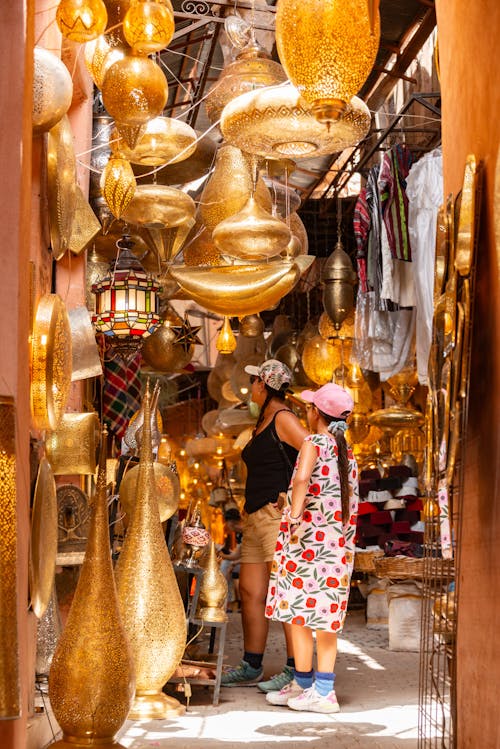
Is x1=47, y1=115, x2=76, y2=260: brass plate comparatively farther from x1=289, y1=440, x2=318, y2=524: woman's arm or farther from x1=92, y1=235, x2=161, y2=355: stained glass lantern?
x1=289, y1=440, x2=318, y2=524: woman's arm

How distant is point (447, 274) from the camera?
3.07 m

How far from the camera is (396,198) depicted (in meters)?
6.96

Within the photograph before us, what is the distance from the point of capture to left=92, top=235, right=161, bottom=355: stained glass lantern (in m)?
5.11

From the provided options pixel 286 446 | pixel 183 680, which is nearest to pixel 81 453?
pixel 183 680

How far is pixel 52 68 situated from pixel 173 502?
2.76 m

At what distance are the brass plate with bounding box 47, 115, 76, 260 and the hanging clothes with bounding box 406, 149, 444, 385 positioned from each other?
9.76 ft

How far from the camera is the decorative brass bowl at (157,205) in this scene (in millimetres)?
4574

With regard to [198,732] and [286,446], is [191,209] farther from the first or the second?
[198,732]

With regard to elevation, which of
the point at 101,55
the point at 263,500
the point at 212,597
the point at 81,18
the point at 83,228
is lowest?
the point at 212,597

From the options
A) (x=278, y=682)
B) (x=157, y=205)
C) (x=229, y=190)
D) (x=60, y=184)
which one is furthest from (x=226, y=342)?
(x=60, y=184)

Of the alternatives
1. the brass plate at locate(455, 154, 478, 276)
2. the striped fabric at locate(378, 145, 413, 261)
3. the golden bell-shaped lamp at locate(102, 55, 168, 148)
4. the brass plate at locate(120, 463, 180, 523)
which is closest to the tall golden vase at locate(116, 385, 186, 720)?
the brass plate at locate(120, 463, 180, 523)

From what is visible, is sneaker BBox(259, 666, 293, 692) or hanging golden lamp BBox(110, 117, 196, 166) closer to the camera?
hanging golden lamp BBox(110, 117, 196, 166)

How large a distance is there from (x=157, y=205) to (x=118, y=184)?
0.94 ft

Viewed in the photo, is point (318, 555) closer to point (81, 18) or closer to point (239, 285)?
point (239, 285)
